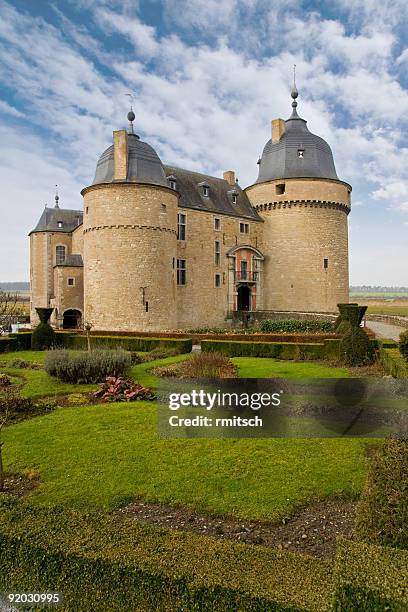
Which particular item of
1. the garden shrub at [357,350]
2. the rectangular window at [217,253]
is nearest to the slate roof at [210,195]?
the rectangular window at [217,253]

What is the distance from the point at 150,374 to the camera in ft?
37.9

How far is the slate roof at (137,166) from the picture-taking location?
74.1 ft

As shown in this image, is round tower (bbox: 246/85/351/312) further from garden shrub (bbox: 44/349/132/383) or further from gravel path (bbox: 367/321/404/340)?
garden shrub (bbox: 44/349/132/383)

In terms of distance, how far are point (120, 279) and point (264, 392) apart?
18521 mm

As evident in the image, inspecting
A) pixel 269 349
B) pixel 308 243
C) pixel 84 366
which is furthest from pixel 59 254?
pixel 84 366

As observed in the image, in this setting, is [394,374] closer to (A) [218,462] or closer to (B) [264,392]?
(A) [218,462]

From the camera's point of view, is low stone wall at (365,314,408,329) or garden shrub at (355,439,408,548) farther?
low stone wall at (365,314,408,329)

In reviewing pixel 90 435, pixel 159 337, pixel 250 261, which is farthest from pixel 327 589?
pixel 250 261

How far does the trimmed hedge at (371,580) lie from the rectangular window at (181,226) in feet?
81.3

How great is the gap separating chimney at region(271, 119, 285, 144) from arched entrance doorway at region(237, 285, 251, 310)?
10.8 m

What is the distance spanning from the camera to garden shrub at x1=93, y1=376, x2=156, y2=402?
875 centimetres

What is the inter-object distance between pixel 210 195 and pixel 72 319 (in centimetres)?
1246

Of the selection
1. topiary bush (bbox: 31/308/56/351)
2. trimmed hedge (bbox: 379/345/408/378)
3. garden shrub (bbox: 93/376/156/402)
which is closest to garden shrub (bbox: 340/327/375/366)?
trimmed hedge (bbox: 379/345/408/378)

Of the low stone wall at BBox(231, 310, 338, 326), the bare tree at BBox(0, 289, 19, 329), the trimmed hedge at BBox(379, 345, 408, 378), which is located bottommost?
the trimmed hedge at BBox(379, 345, 408, 378)
